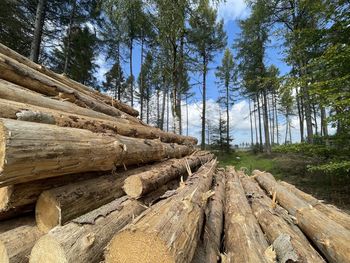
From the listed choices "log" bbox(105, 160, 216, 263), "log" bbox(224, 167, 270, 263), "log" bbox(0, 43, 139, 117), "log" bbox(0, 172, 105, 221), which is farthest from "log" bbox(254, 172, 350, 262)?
"log" bbox(0, 43, 139, 117)

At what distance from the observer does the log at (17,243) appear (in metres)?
2.05

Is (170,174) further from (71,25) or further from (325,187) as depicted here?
(71,25)

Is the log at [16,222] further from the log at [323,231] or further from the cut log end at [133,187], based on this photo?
the log at [323,231]

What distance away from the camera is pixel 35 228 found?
2.47 m

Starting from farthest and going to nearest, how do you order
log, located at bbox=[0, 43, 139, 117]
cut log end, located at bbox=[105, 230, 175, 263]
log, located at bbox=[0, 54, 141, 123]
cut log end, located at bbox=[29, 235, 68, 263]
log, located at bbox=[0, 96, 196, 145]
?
log, located at bbox=[0, 43, 139, 117] → log, located at bbox=[0, 54, 141, 123] → log, located at bbox=[0, 96, 196, 145] → cut log end, located at bbox=[29, 235, 68, 263] → cut log end, located at bbox=[105, 230, 175, 263]

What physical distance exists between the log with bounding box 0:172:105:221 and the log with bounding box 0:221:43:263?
0.19 m

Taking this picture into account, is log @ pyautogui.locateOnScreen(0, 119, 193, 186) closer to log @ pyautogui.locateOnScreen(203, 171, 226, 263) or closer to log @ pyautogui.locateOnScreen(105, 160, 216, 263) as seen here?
log @ pyautogui.locateOnScreen(105, 160, 216, 263)

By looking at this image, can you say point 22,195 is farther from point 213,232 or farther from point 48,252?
point 213,232

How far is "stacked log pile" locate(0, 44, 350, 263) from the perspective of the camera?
6.49 feet

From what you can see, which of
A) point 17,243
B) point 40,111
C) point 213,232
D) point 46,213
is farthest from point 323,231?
point 40,111

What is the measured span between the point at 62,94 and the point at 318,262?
16.0ft

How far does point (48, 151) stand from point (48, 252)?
850mm

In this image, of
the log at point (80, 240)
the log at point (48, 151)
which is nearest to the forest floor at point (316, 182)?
the log at point (48, 151)

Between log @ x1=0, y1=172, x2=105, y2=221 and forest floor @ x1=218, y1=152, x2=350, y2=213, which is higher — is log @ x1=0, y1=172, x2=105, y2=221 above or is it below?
above
